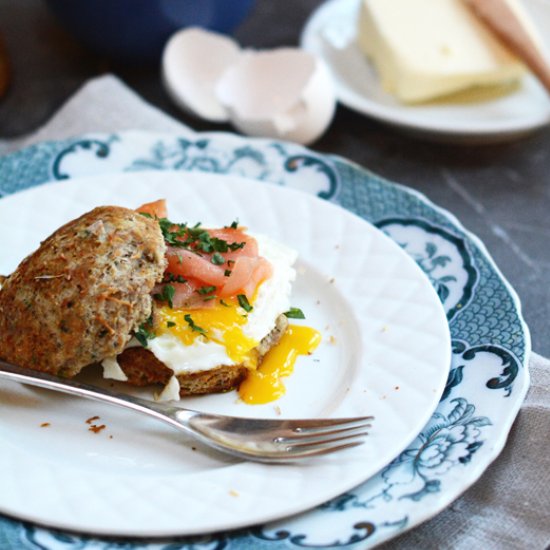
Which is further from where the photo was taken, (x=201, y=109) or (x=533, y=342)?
(x=201, y=109)

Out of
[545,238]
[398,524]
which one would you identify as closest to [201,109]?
[545,238]

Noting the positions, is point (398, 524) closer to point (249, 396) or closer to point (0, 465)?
point (249, 396)

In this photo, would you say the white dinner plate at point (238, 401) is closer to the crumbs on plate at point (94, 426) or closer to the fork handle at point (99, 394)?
the crumbs on plate at point (94, 426)

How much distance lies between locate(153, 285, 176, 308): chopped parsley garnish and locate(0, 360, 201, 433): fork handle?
0.40m

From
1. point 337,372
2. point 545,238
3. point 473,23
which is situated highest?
point 473,23

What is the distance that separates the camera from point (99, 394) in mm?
2908

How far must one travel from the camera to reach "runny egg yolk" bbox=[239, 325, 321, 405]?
10.4 feet

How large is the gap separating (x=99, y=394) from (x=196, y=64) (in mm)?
3332

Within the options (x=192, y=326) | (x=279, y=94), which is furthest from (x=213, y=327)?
(x=279, y=94)

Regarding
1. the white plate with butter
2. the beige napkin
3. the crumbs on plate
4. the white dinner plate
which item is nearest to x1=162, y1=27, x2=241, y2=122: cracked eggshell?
the white plate with butter

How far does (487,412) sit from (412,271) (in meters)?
0.84

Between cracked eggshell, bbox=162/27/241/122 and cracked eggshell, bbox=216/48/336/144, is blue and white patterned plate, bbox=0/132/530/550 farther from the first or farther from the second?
cracked eggshell, bbox=162/27/241/122

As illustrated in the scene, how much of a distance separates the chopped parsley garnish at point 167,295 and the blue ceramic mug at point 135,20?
3.00 metres

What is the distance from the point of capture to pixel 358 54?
5.89 metres
